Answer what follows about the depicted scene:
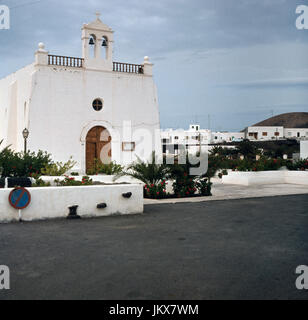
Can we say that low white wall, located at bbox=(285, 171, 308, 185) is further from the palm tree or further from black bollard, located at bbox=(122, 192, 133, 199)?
black bollard, located at bbox=(122, 192, 133, 199)

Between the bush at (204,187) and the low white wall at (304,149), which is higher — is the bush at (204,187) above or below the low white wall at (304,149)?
below

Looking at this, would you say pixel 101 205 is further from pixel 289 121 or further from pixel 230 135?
pixel 289 121

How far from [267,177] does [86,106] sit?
10.2 m

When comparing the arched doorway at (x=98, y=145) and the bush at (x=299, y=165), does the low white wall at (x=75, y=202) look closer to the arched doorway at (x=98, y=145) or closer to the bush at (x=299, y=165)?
the arched doorway at (x=98, y=145)

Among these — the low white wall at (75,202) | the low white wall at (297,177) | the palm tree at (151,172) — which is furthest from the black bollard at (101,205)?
the low white wall at (297,177)

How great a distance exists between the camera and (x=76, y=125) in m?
21.3

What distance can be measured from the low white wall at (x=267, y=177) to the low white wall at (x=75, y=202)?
10641 millimetres

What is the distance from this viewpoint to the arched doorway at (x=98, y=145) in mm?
21812

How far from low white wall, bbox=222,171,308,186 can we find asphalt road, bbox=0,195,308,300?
32.1 ft

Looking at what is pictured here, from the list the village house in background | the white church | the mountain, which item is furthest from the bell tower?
the mountain

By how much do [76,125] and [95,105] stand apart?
168 cm

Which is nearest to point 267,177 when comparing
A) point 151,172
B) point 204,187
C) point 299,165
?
point 299,165
